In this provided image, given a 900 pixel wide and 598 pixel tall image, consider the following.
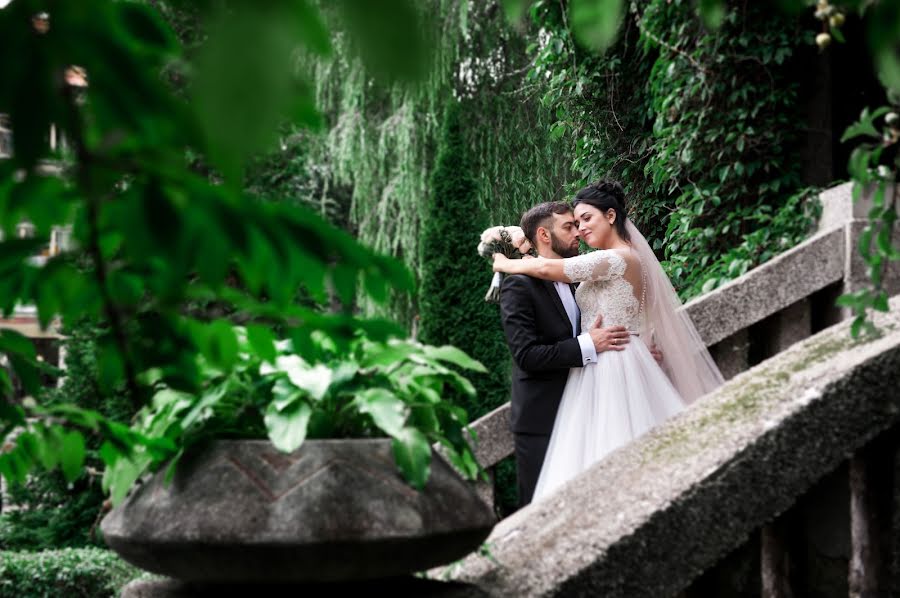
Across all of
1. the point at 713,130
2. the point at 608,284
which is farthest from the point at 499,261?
the point at 713,130

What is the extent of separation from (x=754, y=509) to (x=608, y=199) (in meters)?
3.08

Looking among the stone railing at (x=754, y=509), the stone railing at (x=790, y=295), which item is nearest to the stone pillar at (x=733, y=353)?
the stone railing at (x=790, y=295)

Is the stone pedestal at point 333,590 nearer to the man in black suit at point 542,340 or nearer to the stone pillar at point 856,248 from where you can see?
the stone pillar at point 856,248

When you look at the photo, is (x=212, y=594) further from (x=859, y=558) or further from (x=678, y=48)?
(x=678, y=48)

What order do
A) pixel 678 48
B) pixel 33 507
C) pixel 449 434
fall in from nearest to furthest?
pixel 449 434
pixel 678 48
pixel 33 507

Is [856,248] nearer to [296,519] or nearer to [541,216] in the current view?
[296,519]

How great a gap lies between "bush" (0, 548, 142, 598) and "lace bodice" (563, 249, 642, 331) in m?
3.95

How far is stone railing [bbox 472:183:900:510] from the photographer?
3088 millimetres

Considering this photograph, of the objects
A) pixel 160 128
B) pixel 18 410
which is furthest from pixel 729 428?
pixel 160 128

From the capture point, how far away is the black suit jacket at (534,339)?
483 cm

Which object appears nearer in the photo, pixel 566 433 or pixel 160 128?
pixel 160 128

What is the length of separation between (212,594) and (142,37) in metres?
1.29

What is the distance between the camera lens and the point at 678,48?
542 cm

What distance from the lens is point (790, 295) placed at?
3318 mm
